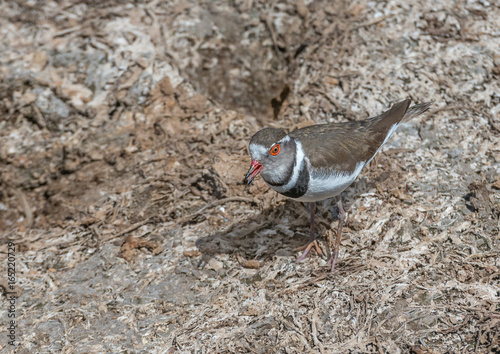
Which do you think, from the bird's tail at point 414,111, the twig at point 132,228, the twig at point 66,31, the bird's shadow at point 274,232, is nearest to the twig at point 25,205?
the twig at point 132,228

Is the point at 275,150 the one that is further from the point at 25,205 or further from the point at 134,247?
the point at 25,205

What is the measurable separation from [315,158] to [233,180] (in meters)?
1.51

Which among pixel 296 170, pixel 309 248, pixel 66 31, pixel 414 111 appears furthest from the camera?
pixel 66 31

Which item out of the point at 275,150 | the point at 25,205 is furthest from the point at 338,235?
Answer: the point at 25,205

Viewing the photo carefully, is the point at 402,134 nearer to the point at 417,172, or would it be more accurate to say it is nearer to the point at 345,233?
the point at 417,172

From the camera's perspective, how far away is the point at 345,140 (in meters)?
5.10

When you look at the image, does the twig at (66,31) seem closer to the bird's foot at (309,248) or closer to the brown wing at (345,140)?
the brown wing at (345,140)

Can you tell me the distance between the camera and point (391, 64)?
22.4 feet

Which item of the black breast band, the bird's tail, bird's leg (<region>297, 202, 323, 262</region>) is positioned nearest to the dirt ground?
bird's leg (<region>297, 202, 323, 262</region>)

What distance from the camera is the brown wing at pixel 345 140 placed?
15.9 feet

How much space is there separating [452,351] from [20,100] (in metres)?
6.55

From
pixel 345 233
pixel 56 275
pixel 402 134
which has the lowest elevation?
pixel 56 275

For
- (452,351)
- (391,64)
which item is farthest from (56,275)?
(391,64)

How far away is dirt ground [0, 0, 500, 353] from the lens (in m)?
4.64
